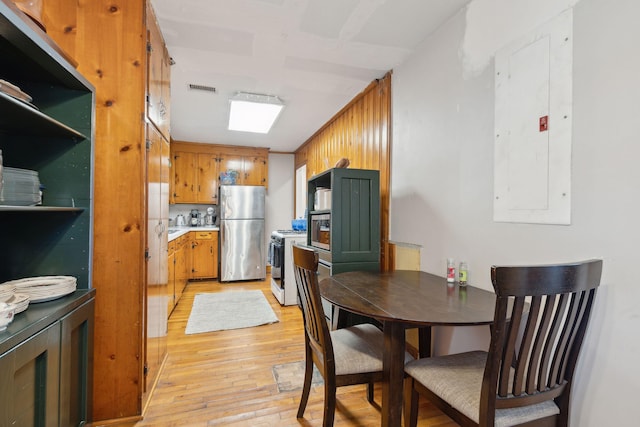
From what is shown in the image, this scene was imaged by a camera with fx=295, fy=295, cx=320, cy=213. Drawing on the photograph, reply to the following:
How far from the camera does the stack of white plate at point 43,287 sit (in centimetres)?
124

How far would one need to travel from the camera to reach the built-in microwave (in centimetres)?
271

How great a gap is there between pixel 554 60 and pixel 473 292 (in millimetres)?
1229

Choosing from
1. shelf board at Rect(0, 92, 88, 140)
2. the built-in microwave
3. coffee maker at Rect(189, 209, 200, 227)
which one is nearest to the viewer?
shelf board at Rect(0, 92, 88, 140)

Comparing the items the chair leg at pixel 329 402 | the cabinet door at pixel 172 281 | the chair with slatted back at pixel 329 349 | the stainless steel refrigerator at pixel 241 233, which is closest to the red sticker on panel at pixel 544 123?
the chair with slatted back at pixel 329 349

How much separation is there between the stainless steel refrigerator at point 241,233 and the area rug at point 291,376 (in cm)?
305

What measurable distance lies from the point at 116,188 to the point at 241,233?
357 cm

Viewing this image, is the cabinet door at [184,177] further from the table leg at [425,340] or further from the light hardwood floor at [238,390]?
the table leg at [425,340]

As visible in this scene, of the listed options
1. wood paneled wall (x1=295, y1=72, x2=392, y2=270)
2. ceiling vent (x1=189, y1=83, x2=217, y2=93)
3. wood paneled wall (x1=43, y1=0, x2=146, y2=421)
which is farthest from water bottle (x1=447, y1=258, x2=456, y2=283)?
ceiling vent (x1=189, y1=83, x2=217, y2=93)

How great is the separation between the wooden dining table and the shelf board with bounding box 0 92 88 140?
1.42m

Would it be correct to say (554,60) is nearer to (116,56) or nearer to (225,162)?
(116,56)

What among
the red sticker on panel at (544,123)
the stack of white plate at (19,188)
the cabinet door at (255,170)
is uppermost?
the cabinet door at (255,170)

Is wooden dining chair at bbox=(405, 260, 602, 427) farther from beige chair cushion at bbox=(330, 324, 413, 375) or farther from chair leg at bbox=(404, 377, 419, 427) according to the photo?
beige chair cushion at bbox=(330, 324, 413, 375)

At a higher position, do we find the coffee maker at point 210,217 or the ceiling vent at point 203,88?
the ceiling vent at point 203,88

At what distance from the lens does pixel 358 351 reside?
151cm
